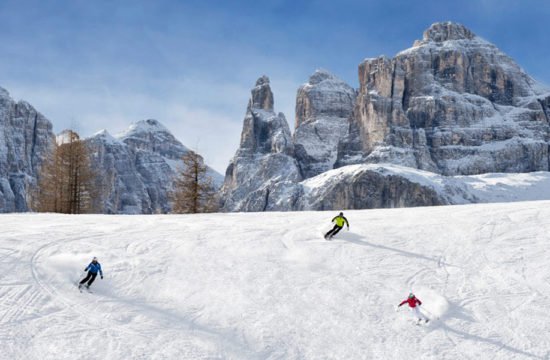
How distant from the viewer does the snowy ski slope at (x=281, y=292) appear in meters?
12.4

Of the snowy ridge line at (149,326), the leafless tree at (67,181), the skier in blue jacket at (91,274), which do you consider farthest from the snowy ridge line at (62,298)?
the leafless tree at (67,181)

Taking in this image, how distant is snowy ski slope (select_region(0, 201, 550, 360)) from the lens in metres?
12.4

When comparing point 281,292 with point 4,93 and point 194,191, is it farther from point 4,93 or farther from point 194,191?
point 4,93

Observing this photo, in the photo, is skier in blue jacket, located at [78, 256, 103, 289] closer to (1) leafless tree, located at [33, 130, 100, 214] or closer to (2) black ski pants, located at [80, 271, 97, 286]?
(2) black ski pants, located at [80, 271, 97, 286]

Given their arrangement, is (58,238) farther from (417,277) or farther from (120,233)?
(417,277)

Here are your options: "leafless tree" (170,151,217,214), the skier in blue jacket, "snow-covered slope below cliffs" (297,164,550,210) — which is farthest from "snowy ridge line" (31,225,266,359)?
"snow-covered slope below cliffs" (297,164,550,210)

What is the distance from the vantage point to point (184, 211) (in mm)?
41938

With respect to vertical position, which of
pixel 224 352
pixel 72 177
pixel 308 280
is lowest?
pixel 224 352

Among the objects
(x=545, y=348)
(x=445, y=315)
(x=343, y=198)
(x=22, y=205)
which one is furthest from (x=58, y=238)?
(x=22, y=205)

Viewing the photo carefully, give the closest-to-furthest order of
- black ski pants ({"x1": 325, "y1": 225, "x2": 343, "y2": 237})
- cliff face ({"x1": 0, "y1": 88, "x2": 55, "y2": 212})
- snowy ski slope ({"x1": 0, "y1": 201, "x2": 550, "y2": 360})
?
1. snowy ski slope ({"x1": 0, "y1": 201, "x2": 550, "y2": 360})
2. black ski pants ({"x1": 325, "y1": 225, "x2": 343, "y2": 237})
3. cliff face ({"x1": 0, "y1": 88, "x2": 55, "y2": 212})

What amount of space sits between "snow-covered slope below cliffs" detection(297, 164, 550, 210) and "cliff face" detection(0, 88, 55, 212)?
9428cm

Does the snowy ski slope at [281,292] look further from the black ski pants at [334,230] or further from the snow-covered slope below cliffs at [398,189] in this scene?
the snow-covered slope below cliffs at [398,189]

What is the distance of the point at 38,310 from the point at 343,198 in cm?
14512

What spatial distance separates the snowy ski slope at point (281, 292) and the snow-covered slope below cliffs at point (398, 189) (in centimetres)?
12483
